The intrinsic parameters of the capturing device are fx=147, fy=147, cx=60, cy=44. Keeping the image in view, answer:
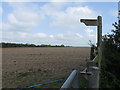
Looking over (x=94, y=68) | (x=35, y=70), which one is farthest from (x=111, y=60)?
(x=35, y=70)

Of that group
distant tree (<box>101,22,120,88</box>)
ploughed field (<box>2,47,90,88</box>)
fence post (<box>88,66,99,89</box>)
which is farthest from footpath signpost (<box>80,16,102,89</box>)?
ploughed field (<box>2,47,90,88</box>)

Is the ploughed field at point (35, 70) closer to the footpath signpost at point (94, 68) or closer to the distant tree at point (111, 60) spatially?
the distant tree at point (111, 60)

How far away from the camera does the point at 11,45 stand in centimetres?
3809

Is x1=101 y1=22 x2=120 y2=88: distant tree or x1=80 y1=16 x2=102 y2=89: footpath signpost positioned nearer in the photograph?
x1=80 y1=16 x2=102 y2=89: footpath signpost

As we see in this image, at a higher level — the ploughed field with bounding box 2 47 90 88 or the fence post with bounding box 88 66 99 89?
the fence post with bounding box 88 66 99 89

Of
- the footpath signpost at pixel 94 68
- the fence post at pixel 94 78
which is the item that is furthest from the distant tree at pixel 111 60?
the fence post at pixel 94 78

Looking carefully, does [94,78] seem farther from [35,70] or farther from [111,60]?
[35,70]

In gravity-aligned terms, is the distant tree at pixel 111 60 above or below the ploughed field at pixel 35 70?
above

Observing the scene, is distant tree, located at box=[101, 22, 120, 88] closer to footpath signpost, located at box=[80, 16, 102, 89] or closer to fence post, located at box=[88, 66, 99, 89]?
footpath signpost, located at box=[80, 16, 102, 89]

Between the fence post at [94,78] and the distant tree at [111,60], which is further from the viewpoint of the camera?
the distant tree at [111,60]

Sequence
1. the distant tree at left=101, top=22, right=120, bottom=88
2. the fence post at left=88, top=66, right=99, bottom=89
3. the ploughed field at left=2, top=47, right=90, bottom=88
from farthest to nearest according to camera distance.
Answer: the ploughed field at left=2, top=47, right=90, bottom=88, the distant tree at left=101, top=22, right=120, bottom=88, the fence post at left=88, top=66, right=99, bottom=89

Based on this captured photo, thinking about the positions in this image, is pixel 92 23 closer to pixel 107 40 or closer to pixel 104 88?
pixel 107 40

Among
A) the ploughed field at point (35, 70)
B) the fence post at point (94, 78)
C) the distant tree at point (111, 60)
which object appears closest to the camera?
the fence post at point (94, 78)

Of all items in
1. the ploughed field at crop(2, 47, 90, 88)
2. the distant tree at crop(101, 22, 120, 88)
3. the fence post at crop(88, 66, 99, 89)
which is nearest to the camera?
the fence post at crop(88, 66, 99, 89)
